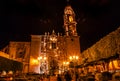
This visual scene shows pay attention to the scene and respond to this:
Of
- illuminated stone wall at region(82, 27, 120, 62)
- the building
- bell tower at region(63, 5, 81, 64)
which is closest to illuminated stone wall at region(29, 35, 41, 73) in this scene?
the building

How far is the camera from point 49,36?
3091cm

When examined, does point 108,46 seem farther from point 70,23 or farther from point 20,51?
point 20,51

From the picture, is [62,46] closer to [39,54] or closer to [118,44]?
[39,54]

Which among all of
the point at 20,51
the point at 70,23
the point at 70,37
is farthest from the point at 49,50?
the point at 70,23

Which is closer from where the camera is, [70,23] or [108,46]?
[108,46]

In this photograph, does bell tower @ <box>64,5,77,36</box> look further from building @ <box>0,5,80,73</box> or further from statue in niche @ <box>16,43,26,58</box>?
statue in niche @ <box>16,43,26,58</box>

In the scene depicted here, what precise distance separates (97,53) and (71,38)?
44.5ft

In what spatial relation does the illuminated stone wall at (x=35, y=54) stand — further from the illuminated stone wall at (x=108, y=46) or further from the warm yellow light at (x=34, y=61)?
the illuminated stone wall at (x=108, y=46)

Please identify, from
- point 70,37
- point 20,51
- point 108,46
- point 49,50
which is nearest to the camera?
point 108,46

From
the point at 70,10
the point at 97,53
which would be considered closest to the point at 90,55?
the point at 97,53

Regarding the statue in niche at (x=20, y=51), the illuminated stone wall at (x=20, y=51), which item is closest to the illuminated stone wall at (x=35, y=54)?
the illuminated stone wall at (x=20, y=51)

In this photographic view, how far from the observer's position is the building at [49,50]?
28.9m

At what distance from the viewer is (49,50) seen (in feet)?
98.4

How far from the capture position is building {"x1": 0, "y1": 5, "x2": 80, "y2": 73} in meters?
28.9
